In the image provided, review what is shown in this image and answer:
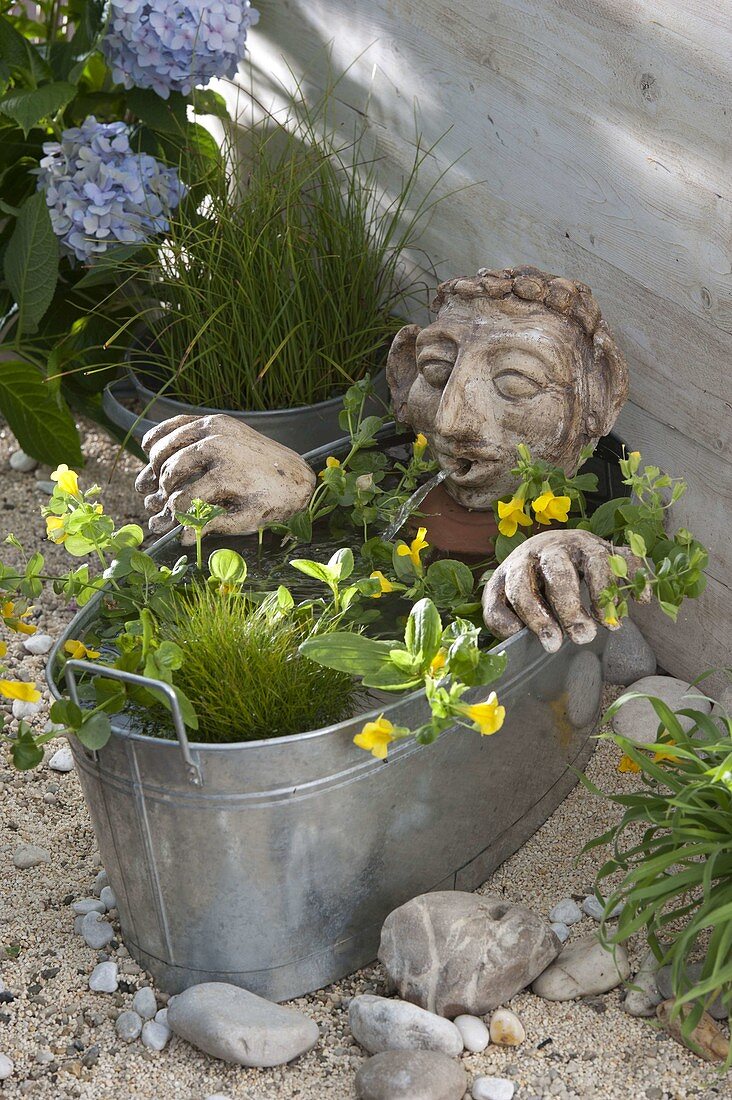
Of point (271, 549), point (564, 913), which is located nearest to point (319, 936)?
point (564, 913)

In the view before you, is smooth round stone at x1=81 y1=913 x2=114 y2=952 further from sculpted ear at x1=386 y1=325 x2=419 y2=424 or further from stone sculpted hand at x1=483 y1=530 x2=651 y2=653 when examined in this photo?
sculpted ear at x1=386 y1=325 x2=419 y2=424

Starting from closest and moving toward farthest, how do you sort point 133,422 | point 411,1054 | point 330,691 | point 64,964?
point 411,1054, point 330,691, point 64,964, point 133,422

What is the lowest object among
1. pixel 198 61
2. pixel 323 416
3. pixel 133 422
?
pixel 133 422

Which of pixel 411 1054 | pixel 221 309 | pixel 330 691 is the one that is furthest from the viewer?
pixel 221 309

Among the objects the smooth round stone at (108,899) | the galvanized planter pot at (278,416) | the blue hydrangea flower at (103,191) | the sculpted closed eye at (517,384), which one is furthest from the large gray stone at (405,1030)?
the blue hydrangea flower at (103,191)

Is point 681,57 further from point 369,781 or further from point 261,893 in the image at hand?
point 261,893

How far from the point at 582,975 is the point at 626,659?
75 cm

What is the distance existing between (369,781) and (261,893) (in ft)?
0.66

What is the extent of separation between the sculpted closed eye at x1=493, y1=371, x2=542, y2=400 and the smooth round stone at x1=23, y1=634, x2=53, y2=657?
3.83 feet

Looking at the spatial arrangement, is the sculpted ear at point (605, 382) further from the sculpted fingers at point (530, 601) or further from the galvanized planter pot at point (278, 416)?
the galvanized planter pot at point (278, 416)

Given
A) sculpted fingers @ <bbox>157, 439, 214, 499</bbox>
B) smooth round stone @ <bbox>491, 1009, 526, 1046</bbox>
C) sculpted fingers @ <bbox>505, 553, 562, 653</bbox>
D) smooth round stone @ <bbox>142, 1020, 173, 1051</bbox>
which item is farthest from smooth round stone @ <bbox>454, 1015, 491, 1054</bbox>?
sculpted fingers @ <bbox>157, 439, 214, 499</bbox>

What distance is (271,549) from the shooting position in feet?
6.40

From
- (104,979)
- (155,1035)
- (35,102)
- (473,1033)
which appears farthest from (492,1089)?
(35,102)

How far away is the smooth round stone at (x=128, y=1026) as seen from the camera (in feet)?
5.29
